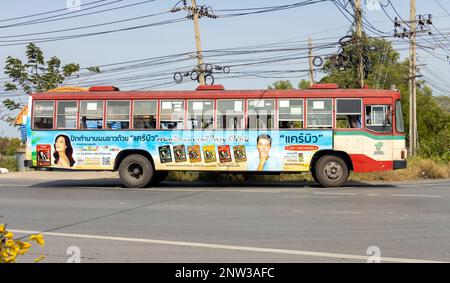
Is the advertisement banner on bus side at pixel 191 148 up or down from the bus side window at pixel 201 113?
down

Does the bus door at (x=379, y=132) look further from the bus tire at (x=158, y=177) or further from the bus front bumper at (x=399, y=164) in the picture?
the bus tire at (x=158, y=177)

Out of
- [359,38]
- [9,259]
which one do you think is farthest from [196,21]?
[9,259]

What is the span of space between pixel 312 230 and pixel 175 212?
3363 mm

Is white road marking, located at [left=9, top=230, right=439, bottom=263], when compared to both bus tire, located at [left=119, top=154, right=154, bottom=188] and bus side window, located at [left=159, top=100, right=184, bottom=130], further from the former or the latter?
bus side window, located at [left=159, top=100, right=184, bottom=130]

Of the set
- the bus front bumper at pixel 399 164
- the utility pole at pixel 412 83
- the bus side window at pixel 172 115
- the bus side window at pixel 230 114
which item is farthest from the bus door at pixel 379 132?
the utility pole at pixel 412 83

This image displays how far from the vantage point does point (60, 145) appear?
656 inches

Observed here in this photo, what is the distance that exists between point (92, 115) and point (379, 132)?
29.0 feet

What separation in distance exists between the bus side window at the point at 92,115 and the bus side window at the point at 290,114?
565 cm

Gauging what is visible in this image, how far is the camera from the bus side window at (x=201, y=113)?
16.2m

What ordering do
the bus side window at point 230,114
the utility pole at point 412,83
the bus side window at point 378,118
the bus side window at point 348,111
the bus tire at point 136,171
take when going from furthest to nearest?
1. the utility pole at point 412,83
2. the bus tire at point 136,171
3. the bus side window at point 230,114
4. the bus side window at point 348,111
5. the bus side window at point 378,118

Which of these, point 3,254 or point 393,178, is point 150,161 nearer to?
point 393,178

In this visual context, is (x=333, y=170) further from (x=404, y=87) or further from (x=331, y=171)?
(x=404, y=87)

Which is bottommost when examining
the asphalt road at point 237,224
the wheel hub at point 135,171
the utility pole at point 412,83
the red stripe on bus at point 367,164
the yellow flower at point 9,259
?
the asphalt road at point 237,224

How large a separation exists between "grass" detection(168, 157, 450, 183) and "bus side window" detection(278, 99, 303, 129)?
3.53 metres
